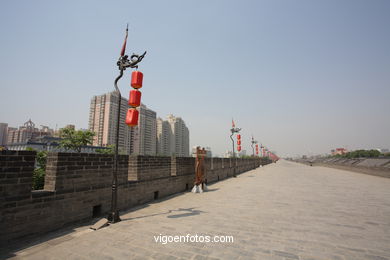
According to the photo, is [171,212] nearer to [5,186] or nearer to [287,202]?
[5,186]

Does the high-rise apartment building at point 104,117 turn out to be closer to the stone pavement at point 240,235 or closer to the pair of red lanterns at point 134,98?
the pair of red lanterns at point 134,98

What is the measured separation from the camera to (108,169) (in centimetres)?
551

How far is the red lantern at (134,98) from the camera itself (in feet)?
17.3

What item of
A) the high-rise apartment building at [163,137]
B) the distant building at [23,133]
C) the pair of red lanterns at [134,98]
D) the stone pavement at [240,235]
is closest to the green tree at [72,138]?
the pair of red lanterns at [134,98]

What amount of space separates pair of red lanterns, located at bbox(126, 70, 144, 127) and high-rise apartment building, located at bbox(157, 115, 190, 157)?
12273 centimetres

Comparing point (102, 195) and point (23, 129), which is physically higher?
point (23, 129)

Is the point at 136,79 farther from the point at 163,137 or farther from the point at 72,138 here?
the point at 163,137

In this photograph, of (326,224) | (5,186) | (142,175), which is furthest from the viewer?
(142,175)

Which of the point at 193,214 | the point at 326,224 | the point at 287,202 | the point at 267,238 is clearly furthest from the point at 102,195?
the point at 287,202

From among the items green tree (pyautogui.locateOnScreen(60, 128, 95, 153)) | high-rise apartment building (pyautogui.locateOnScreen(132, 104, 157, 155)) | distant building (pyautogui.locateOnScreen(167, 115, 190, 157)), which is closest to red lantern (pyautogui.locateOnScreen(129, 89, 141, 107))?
green tree (pyautogui.locateOnScreen(60, 128, 95, 153))

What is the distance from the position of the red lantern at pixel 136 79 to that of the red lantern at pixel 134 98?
157mm

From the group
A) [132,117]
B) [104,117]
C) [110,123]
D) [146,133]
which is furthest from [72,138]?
[146,133]

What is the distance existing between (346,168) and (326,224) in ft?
97.9

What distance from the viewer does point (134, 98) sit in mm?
5301
